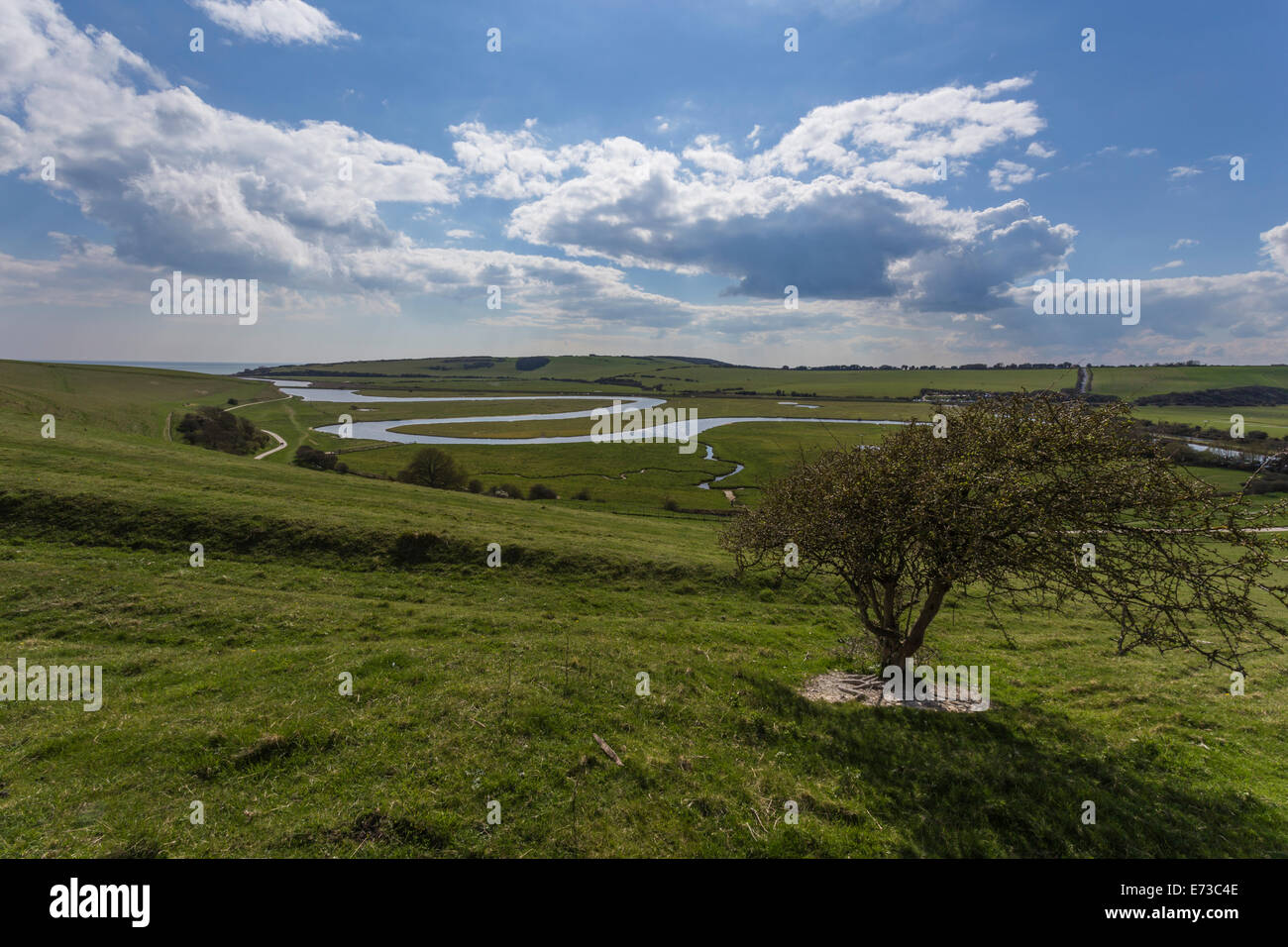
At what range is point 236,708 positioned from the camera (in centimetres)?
1213

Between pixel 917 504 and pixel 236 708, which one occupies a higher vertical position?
pixel 917 504

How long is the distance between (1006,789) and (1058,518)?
6.30m

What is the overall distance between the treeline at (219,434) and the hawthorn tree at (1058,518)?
100 m

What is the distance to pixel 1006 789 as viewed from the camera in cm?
1107

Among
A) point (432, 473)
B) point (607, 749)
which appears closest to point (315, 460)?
point (432, 473)

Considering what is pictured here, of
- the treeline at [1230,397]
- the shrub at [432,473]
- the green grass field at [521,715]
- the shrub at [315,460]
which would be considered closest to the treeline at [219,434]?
the shrub at [315,460]

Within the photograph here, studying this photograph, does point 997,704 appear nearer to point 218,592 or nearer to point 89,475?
point 218,592

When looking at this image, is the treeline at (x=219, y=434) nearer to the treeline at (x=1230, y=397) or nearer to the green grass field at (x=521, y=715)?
the green grass field at (x=521, y=715)

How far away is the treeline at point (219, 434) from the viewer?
86.8 meters

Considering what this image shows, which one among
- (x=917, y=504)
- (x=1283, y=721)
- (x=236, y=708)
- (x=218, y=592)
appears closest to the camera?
(x=236, y=708)

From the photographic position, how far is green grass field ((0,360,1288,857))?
A: 9.04 meters

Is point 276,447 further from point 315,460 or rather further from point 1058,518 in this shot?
point 1058,518
